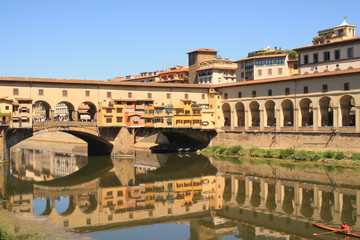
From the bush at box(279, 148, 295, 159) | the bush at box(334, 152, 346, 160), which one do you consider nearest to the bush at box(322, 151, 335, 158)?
the bush at box(334, 152, 346, 160)

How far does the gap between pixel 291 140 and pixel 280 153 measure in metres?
3.01

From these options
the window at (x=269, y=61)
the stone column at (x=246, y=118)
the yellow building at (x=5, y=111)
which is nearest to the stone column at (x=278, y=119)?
the stone column at (x=246, y=118)

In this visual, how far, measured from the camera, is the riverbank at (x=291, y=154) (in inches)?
1912

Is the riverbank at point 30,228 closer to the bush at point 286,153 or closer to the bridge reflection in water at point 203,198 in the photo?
the bridge reflection in water at point 203,198

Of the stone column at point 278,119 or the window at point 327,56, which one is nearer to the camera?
the stone column at point 278,119

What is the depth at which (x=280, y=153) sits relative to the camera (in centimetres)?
5547

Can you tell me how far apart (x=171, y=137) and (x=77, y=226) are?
4804 cm

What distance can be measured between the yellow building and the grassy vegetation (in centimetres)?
2769

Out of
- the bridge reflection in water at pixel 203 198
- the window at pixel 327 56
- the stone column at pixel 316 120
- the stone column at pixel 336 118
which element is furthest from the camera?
the window at pixel 327 56

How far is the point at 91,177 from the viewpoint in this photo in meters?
45.8

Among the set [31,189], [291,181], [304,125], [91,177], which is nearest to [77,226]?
[31,189]

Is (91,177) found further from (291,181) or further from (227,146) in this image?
(227,146)

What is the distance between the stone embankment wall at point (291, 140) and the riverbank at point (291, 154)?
1.31 m

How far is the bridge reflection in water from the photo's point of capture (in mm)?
28109
